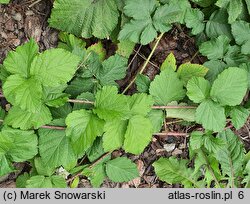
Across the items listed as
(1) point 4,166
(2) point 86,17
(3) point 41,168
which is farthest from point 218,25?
(1) point 4,166

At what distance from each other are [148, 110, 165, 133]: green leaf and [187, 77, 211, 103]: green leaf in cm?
19

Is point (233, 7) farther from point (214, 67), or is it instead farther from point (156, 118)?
point (156, 118)

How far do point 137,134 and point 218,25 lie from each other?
0.76 metres

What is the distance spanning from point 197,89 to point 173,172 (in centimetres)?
53

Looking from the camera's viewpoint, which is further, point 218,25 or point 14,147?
point 218,25

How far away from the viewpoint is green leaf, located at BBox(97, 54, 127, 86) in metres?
2.02

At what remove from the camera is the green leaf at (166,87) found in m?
2.01

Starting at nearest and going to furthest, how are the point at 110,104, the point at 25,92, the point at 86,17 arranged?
the point at 25,92, the point at 110,104, the point at 86,17

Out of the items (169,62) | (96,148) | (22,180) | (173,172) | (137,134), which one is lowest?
(173,172)

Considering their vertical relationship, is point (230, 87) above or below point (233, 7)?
below

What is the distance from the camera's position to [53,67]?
5.81 ft

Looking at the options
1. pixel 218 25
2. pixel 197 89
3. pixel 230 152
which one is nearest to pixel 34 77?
pixel 197 89

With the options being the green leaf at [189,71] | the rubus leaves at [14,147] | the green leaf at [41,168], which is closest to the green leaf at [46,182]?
the green leaf at [41,168]

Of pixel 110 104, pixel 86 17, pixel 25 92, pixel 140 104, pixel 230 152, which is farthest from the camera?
pixel 230 152
